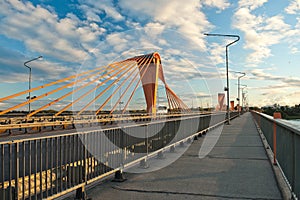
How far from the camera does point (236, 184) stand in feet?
19.8

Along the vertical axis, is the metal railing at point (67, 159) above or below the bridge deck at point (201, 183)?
above

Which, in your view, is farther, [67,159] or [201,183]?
[201,183]

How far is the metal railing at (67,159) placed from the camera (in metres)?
3.84

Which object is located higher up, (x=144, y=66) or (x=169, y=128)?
(x=144, y=66)

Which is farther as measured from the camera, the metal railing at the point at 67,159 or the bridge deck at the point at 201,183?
the bridge deck at the point at 201,183

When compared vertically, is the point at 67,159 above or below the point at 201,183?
above

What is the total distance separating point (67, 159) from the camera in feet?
15.7

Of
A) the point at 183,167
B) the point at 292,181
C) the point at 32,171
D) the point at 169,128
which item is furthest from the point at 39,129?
the point at 292,181

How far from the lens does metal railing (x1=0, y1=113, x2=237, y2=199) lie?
3.84 m

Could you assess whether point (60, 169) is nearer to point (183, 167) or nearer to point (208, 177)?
point (208, 177)

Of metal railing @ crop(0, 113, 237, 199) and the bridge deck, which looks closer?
metal railing @ crop(0, 113, 237, 199)

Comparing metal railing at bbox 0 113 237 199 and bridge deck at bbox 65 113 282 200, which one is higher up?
metal railing at bbox 0 113 237 199

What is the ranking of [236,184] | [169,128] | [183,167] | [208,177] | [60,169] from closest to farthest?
[60,169]
[236,184]
[208,177]
[183,167]
[169,128]

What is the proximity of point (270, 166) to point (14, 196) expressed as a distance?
21.8 feet
